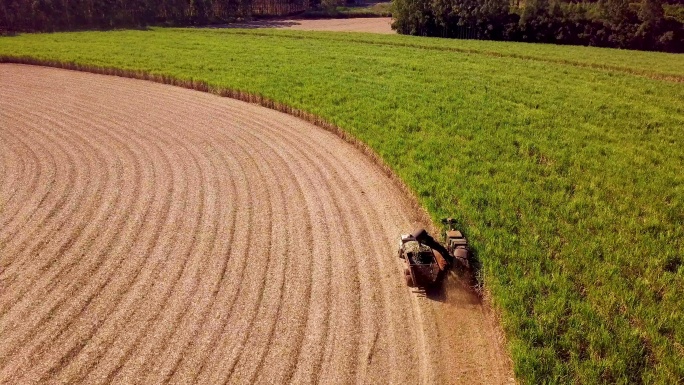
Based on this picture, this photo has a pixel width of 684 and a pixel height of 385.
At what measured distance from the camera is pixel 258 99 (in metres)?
25.4

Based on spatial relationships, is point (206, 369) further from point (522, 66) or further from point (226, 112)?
point (522, 66)

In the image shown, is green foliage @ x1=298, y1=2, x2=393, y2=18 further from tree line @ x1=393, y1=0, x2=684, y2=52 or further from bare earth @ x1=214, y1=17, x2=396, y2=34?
tree line @ x1=393, y1=0, x2=684, y2=52

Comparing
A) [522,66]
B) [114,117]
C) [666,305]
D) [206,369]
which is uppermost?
[522,66]

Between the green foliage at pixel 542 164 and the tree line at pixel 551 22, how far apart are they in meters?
16.4

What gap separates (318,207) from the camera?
14.0 m

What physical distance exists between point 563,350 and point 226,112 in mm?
20215

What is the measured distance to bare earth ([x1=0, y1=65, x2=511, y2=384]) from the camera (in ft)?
27.0

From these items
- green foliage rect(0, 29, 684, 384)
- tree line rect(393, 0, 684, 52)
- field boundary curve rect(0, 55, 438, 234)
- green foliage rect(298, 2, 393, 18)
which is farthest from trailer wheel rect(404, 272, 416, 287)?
green foliage rect(298, 2, 393, 18)

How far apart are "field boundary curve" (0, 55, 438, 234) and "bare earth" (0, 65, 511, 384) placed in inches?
14.7

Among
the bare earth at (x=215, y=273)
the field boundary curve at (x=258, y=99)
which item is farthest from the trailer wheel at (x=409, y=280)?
the field boundary curve at (x=258, y=99)

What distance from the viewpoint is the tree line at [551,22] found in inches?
2014

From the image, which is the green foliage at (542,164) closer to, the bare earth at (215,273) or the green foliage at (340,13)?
the bare earth at (215,273)

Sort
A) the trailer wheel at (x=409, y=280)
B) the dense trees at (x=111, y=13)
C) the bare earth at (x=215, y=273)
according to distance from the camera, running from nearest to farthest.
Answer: the bare earth at (x=215, y=273)
the trailer wheel at (x=409, y=280)
the dense trees at (x=111, y=13)

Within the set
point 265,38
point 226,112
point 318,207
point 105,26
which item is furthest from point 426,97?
point 105,26
